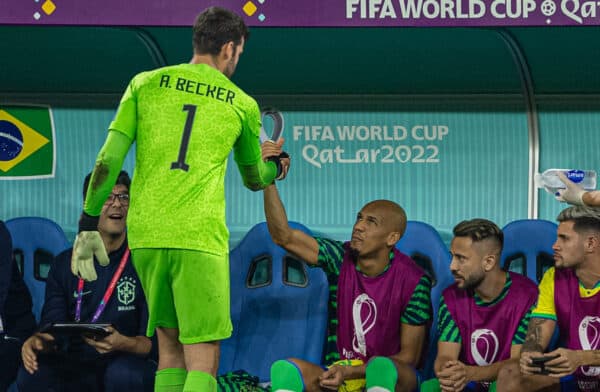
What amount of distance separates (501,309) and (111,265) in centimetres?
184

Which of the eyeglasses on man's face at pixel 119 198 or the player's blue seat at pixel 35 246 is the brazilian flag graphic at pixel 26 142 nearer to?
the player's blue seat at pixel 35 246

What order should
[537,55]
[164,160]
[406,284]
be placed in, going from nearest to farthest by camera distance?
[164,160] → [406,284] → [537,55]

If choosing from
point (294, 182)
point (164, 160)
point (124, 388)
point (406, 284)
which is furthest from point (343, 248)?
point (164, 160)

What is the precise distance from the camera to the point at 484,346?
5.77 meters

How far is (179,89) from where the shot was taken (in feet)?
15.2

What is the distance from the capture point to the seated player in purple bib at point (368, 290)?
19.0ft

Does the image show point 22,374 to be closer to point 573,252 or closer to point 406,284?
point 406,284

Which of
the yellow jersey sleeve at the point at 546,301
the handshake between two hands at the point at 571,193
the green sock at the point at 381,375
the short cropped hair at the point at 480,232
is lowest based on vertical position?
the green sock at the point at 381,375

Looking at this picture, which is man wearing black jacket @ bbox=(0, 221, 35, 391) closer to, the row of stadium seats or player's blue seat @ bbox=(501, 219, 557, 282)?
the row of stadium seats

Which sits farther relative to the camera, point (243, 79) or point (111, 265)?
point (243, 79)

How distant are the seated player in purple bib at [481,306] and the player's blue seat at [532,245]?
1.14 feet

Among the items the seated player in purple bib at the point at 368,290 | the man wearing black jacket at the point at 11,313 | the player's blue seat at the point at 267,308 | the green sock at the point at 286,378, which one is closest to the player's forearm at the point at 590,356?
the seated player in purple bib at the point at 368,290

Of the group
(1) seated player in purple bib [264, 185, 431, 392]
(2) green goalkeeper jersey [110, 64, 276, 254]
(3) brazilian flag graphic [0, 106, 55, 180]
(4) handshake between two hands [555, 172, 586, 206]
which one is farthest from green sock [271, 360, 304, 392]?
(3) brazilian flag graphic [0, 106, 55, 180]

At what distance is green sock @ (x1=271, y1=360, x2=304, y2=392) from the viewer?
216 inches
